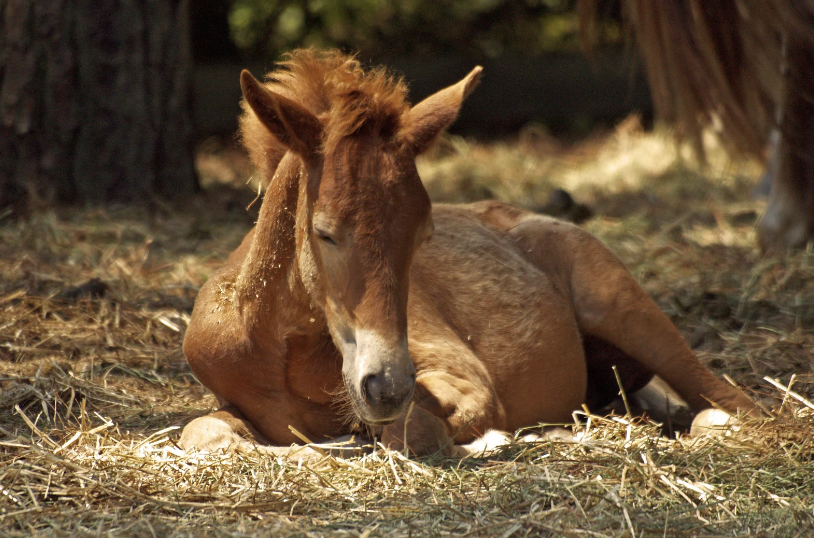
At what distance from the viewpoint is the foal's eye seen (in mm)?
2438

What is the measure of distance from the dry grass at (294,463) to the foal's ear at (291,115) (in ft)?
3.04

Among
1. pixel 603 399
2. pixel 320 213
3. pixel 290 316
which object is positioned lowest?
pixel 603 399

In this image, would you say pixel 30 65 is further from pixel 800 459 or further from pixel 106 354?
pixel 800 459

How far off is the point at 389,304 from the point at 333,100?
2.12 feet

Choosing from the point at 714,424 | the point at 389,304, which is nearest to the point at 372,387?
the point at 389,304

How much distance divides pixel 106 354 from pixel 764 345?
2886 millimetres

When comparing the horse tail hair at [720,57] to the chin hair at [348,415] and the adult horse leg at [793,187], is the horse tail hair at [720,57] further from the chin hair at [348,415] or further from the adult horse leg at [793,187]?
the chin hair at [348,415]

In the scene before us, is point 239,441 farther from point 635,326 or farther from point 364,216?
point 635,326

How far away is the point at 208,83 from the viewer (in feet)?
32.3

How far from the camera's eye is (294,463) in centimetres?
264

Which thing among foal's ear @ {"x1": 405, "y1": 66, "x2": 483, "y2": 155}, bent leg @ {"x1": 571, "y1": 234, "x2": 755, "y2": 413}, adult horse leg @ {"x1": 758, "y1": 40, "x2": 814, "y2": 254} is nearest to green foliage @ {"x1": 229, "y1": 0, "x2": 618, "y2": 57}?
adult horse leg @ {"x1": 758, "y1": 40, "x2": 814, "y2": 254}

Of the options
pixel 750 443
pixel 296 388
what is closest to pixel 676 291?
pixel 750 443

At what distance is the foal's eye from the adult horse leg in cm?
355

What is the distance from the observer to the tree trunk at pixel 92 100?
18.9 ft
